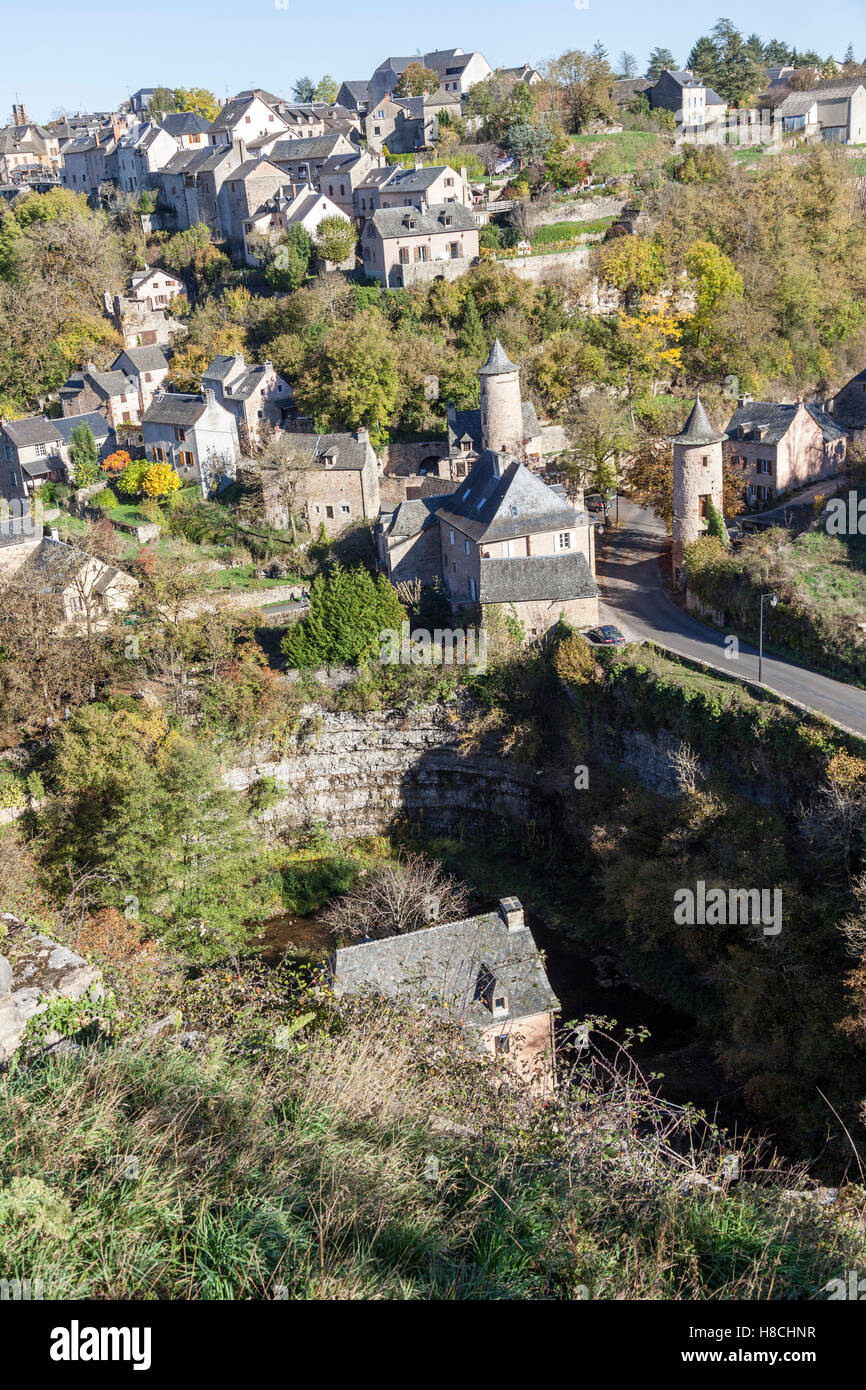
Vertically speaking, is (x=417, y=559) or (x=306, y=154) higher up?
(x=306, y=154)

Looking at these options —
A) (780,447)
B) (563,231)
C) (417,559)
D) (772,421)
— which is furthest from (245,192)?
(780,447)

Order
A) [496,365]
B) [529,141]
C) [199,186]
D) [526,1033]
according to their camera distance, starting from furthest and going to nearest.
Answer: [199,186] → [529,141] → [496,365] → [526,1033]

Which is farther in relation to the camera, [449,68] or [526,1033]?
[449,68]

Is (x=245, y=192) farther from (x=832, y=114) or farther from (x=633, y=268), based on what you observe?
(x=832, y=114)

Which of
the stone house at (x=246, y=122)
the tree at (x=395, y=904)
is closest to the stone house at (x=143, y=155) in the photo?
the stone house at (x=246, y=122)

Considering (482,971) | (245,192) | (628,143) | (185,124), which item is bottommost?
(482,971)

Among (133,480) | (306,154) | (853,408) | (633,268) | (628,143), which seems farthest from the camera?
(628,143)

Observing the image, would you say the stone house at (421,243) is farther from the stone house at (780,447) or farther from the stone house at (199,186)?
the stone house at (780,447)
